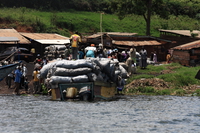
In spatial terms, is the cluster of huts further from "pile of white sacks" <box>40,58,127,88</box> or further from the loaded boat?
the loaded boat

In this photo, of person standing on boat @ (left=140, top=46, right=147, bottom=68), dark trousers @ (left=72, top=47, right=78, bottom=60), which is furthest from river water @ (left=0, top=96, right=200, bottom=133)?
person standing on boat @ (left=140, top=46, right=147, bottom=68)

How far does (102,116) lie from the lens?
15.7 meters

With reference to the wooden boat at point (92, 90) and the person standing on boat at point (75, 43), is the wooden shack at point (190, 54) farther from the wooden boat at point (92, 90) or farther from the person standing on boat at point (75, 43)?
the wooden boat at point (92, 90)

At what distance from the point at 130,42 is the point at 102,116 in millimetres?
22694

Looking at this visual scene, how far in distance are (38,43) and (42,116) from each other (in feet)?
84.5

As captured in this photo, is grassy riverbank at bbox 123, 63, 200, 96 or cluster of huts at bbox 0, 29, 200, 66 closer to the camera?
grassy riverbank at bbox 123, 63, 200, 96

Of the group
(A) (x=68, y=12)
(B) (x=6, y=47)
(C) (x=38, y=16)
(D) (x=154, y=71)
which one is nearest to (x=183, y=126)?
(D) (x=154, y=71)

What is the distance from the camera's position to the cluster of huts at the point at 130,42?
34.1 meters

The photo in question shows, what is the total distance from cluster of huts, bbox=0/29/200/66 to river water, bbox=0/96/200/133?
13566 millimetres

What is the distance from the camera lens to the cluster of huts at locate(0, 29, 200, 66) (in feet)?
112

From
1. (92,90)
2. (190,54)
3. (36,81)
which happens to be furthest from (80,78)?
(190,54)

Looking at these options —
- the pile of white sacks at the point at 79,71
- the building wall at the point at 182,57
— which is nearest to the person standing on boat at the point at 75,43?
the pile of white sacks at the point at 79,71

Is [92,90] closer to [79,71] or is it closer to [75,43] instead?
[79,71]

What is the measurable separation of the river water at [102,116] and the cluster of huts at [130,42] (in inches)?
534
